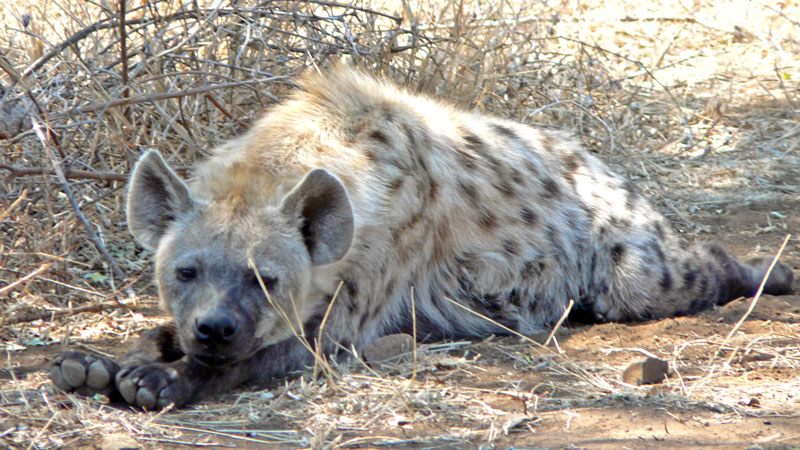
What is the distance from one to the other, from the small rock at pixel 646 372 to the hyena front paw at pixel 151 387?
110cm

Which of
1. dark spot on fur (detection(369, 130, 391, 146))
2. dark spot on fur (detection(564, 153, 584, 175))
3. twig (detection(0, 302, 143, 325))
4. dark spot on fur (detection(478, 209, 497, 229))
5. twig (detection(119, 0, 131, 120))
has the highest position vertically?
twig (detection(119, 0, 131, 120))

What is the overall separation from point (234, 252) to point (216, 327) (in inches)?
8.4

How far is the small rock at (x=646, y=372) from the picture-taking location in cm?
228

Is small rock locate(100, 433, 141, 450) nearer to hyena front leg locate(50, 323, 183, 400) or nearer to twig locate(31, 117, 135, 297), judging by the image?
hyena front leg locate(50, 323, 183, 400)

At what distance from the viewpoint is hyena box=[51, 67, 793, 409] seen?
2.27 metres

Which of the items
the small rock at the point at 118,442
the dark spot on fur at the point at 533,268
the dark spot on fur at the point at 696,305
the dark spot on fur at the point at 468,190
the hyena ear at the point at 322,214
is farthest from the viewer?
the dark spot on fur at the point at 696,305

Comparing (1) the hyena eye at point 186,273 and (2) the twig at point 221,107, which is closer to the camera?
(1) the hyena eye at point 186,273

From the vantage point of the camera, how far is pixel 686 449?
6.18ft

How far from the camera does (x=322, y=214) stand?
2.38m

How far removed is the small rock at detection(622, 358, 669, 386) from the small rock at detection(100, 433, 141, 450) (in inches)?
47.3

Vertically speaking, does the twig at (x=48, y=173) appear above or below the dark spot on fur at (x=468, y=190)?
below

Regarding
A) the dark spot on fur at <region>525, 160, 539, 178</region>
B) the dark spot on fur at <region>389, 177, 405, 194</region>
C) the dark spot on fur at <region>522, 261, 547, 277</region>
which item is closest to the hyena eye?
the dark spot on fur at <region>389, 177, 405, 194</region>

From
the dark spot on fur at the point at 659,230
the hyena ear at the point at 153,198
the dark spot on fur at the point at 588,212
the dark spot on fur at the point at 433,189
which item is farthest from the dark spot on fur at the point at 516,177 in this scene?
the hyena ear at the point at 153,198

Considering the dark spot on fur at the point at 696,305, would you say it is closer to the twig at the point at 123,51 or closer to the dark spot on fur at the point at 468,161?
the dark spot on fur at the point at 468,161
